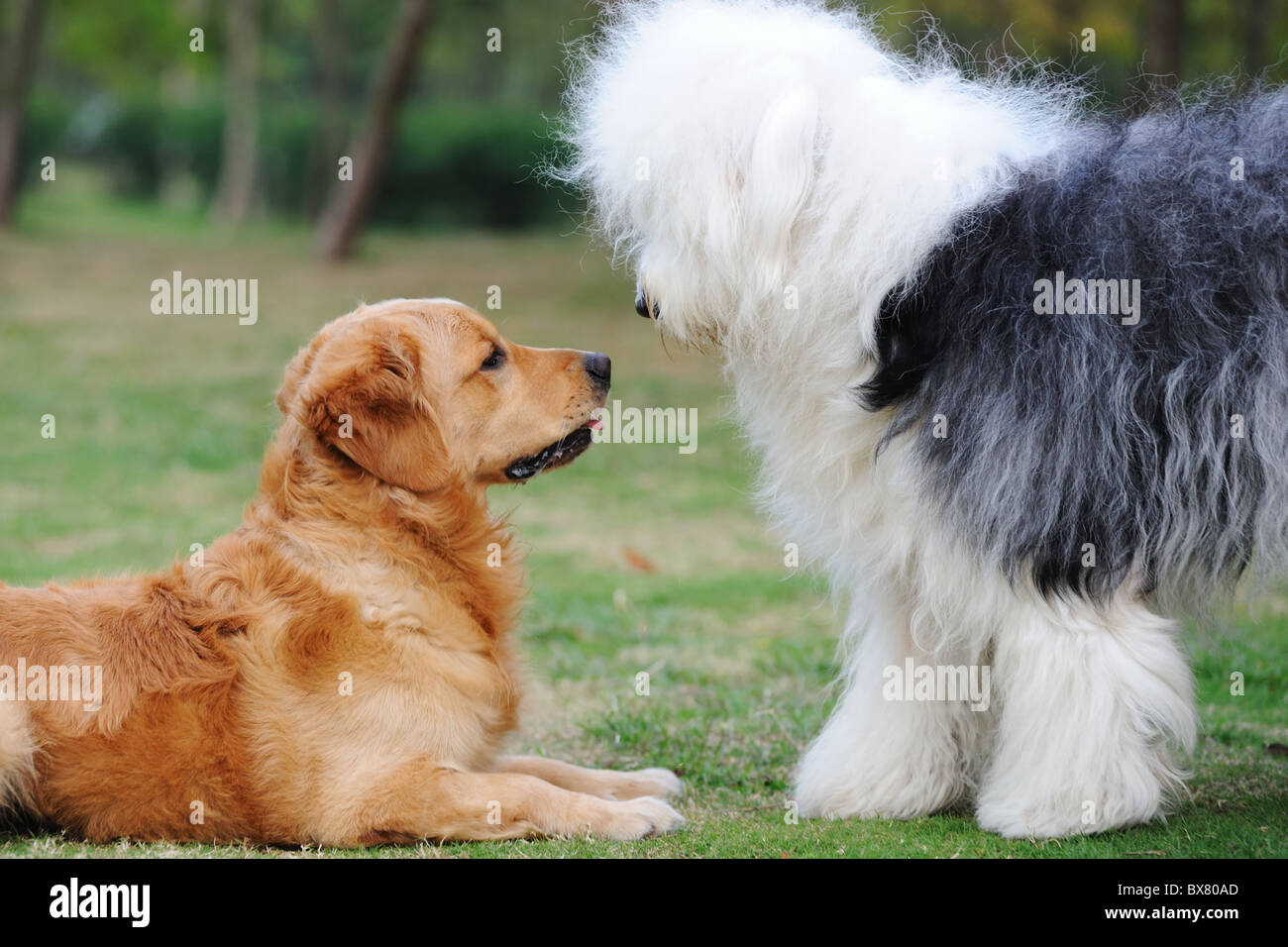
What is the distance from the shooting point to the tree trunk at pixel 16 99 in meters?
26.7

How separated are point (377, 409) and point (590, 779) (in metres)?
1.71

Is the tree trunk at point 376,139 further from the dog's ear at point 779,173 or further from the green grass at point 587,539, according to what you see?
the dog's ear at point 779,173

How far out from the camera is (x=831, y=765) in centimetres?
548

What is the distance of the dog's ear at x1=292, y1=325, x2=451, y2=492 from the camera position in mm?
4910

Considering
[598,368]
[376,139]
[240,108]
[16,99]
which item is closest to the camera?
[598,368]

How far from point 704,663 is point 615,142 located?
3.98 m

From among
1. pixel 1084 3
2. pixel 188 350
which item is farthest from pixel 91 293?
pixel 1084 3

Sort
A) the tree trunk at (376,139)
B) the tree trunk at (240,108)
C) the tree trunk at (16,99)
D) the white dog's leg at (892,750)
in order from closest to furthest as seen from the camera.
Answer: the white dog's leg at (892,750) → the tree trunk at (376,139) → the tree trunk at (16,99) → the tree trunk at (240,108)

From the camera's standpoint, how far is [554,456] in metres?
5.32

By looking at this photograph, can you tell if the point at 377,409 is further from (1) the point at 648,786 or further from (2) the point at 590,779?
(1) the point at 648,786

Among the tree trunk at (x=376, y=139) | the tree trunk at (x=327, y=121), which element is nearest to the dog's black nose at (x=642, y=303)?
the tree trunk at (x=376, y=139)

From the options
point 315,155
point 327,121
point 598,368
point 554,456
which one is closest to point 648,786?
point 554,456

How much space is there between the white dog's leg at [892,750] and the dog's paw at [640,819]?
2.42 ft

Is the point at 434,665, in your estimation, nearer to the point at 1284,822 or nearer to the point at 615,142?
the point at 615,142
